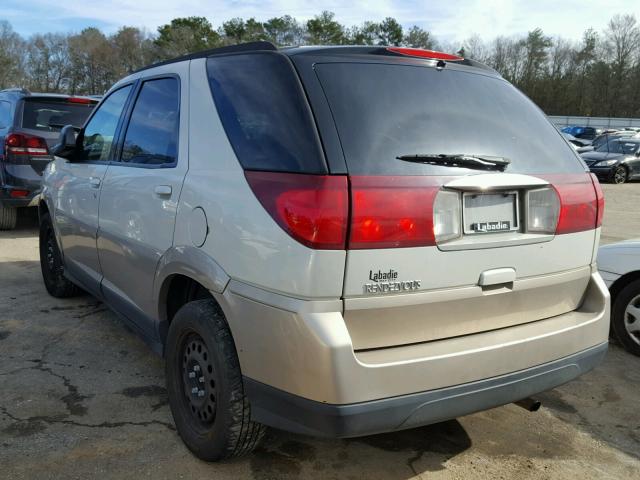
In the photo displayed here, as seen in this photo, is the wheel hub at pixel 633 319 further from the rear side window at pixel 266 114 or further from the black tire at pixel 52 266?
the black tire at pixel 52 266

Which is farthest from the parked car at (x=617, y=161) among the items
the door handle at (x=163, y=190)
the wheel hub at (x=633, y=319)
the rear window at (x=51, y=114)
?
the door handle at (x=163, y=190)

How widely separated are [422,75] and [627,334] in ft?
9.24

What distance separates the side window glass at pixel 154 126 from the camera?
2.97 metres

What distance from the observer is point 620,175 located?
19.9 meters

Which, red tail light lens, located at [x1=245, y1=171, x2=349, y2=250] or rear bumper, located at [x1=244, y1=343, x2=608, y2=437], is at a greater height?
red tail light lens, located at [x1=245, y1=171, x2=349, y2=250]

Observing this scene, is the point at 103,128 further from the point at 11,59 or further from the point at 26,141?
the point at 11,59

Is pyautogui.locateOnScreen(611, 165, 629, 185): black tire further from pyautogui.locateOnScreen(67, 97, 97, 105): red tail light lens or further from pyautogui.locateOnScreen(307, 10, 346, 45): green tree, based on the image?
pyautogui.locateOnScreen(307, 10, 346, 45): green tree

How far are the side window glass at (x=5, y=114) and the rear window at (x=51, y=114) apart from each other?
315 millimetres

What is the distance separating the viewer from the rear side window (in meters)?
2.16

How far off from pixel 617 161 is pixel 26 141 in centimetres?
1831

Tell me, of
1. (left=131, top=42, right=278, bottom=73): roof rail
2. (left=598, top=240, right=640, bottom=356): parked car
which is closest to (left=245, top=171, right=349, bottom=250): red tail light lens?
(left=131, top=42, right=278, bottom=73): roof rail

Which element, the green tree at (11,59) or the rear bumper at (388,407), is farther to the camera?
the green tree at (11,59)

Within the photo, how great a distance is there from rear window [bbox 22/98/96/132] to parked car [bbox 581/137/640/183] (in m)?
16.4

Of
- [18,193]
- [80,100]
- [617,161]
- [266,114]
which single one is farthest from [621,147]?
[266,114]
